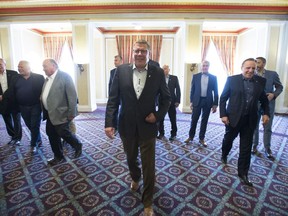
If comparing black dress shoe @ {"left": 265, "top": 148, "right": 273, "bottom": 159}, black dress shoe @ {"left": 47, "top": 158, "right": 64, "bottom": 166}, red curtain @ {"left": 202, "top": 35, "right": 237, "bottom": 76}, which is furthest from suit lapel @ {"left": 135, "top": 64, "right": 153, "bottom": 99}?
red curtain @ {"left": 202, "top": 35, "right": 237, "bottom": 76}

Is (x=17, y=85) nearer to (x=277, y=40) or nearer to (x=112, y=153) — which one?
(x=112, y=153)

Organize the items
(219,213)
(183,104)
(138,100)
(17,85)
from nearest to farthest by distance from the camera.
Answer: (138,100), (219,213), (17,85), (183,104)

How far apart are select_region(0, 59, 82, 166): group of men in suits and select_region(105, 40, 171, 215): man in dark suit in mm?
1225

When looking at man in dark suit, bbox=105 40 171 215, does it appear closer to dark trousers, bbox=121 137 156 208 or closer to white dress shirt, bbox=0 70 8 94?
dark trousers, bbox=121 137 156 208

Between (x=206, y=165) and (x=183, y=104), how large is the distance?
13.1 ft

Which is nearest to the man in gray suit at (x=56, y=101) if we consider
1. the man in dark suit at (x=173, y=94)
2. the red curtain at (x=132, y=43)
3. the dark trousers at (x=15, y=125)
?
the dark trousers at (x=15, y=125)

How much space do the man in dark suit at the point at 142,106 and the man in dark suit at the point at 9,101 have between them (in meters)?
2.48

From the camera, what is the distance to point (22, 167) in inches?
108

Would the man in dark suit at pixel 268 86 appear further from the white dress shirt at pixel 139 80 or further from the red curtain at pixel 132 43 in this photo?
the red curtain at pixel 132 43

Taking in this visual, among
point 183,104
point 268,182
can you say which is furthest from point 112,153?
point 183,104

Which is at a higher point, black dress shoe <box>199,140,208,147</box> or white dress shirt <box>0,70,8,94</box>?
white dress shirt <box>0,70,8,94</box>

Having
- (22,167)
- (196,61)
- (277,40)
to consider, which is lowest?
(22,167)

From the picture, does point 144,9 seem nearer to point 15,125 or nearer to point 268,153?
point 15,125

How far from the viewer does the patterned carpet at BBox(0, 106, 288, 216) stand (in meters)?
1.91
